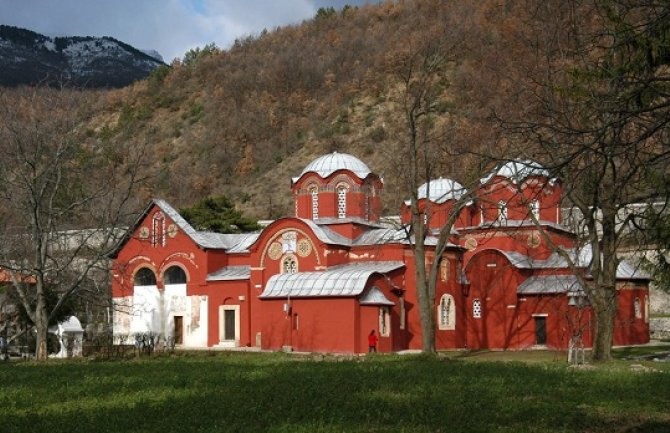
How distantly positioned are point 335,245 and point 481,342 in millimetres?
7542

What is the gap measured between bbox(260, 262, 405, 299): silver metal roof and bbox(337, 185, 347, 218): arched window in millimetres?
3064

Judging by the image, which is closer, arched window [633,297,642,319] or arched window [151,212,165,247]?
arched window [633,297,642,319]

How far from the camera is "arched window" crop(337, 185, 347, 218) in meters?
40.9

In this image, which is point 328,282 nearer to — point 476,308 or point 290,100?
point 476,308

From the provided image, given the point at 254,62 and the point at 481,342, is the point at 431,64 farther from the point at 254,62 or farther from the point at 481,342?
the point at 254,62

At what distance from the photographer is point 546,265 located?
127ft

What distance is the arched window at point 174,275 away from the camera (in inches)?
1702

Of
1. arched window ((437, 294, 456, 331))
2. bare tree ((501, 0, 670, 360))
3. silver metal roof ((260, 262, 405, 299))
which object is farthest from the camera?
arched window ((437, 294, 456, 331))

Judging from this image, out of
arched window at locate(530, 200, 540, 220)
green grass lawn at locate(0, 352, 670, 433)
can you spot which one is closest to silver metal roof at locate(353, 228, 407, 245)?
arched window at locate(530, 200, 540, 220)

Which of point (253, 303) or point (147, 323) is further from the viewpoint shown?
point (147, 323)

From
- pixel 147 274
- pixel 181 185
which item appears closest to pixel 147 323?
pixel 147 274

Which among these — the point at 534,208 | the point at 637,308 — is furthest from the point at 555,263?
the point at 534,208

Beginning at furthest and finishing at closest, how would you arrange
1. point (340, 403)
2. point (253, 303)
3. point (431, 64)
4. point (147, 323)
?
point (147, 323) < point (253, 303) < point (431, 64) < point (340, 403)

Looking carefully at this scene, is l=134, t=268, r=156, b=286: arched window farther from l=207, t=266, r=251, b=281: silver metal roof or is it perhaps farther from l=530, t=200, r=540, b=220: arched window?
l=530, t=200, r=540, b=220: arched window
